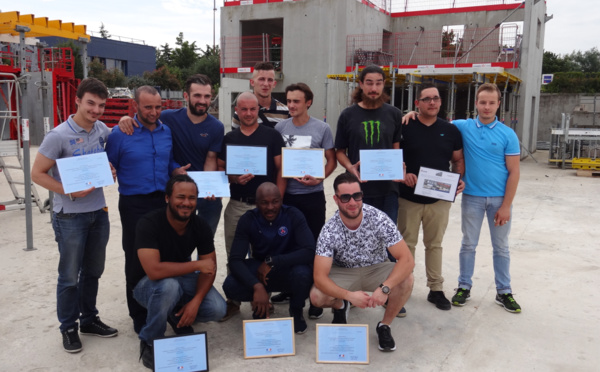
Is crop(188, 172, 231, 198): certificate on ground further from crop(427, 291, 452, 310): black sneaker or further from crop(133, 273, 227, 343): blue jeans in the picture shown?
crop(427, 291, 452, 310): black sneaker

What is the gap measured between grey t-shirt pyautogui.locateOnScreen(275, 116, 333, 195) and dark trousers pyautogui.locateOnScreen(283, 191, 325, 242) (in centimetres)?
4

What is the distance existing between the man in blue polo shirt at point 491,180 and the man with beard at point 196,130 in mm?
2251

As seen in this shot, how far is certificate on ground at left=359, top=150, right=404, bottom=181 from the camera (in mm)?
4082

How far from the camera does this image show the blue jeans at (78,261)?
3.44 m

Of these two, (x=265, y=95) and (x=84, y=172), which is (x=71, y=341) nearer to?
(x=84, y=172)

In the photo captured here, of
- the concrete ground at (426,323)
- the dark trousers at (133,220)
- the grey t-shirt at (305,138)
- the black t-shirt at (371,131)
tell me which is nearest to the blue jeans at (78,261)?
the dark trousers at (133,220)

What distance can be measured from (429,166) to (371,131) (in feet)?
2.06

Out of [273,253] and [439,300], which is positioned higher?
[273,253]

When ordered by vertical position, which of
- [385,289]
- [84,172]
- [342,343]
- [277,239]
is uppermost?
[84,172]

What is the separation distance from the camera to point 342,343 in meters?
3.40

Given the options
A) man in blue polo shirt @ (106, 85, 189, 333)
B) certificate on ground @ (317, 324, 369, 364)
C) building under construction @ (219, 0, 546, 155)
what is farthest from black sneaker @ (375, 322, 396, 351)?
building under construction @ (219, 0, 546, 155)

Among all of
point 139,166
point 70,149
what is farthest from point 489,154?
point 70,149

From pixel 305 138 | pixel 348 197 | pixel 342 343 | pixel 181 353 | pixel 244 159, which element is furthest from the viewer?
pixel 305 138

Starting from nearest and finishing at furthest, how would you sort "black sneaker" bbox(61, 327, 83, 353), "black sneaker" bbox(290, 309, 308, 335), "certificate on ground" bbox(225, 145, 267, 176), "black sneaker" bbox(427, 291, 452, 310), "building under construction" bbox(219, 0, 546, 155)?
"black sneaker" bbox(61, 327, 83, 353) → "black sneaker" bbox(290, 309, 308, 335) → "certificate on ground" bbox(225, 145, 267, 176) → "black sneaker" bbox(427, 291, 452, 310) → "building under construction" bbox(219, 0, 546, 155)
